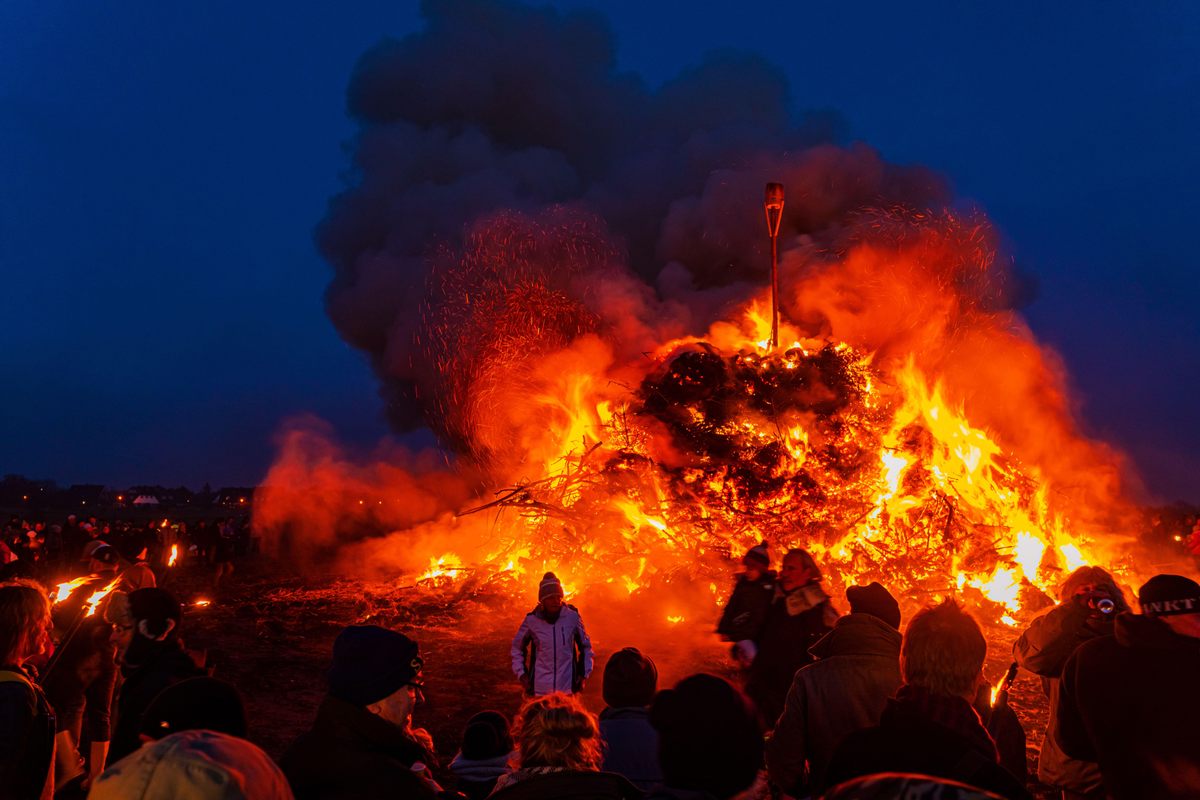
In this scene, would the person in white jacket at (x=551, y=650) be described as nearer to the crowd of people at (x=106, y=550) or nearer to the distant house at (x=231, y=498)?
the crowd of people at (x=106, y=550)

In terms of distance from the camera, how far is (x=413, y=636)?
11.7 meters

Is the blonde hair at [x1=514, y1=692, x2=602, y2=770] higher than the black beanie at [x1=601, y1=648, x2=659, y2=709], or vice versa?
the black beanie at [x1=601, y1=648, x2=659, y2=709]

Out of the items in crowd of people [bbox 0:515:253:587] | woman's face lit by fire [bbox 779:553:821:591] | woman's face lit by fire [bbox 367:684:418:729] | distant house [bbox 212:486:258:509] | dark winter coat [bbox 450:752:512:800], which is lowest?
dark winter coat [bbox 450:752:512:800]

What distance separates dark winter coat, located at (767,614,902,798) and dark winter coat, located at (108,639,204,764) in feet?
8.28

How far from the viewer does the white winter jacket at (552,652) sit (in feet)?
19.2

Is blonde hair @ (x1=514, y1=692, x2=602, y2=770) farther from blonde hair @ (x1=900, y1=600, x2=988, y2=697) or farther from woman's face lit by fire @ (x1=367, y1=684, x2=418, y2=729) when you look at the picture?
blonde hair @ (x1=900, y1=600, x2=988, y2=697)

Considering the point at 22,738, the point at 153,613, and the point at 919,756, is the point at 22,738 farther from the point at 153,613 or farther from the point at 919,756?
the point at 919,756

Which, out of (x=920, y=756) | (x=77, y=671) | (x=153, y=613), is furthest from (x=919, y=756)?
(x=77, y=671)

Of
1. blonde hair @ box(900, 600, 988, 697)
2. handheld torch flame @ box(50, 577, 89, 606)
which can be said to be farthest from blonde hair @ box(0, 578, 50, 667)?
blonde hair @ box(900, 600, 988, 697)

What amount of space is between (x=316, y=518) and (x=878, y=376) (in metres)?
16.9

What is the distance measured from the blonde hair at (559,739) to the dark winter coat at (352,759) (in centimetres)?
45

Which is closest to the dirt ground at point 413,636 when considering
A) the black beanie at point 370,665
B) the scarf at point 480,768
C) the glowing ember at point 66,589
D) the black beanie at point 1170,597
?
the glowing ember at point 66,589

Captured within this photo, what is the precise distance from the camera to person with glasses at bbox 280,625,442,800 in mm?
2166

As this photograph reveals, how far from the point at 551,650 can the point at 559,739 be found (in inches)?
130
